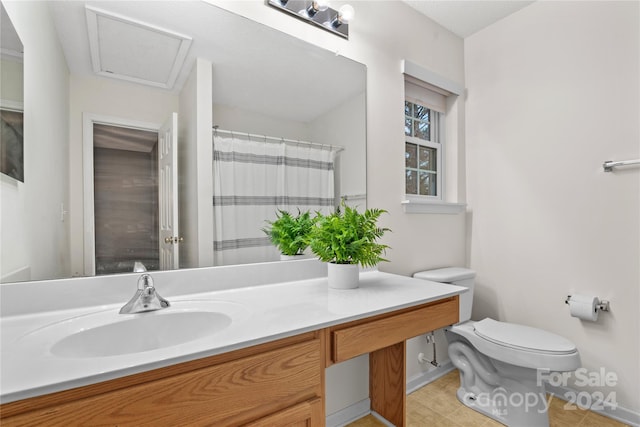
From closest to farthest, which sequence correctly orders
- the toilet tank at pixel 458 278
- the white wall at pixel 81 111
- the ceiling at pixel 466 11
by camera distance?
the white wall at pixel 81 111
the toilet tank at pixel 458 278
the ceiling at pixel 466 11

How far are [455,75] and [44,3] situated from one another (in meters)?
2.33

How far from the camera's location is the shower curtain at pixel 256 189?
4.24 feet

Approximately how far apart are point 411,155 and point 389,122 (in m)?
0.40

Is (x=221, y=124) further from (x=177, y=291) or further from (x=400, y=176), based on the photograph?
(x=400, y=176)

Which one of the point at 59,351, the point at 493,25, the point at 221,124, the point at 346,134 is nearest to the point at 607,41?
the point at 493,25

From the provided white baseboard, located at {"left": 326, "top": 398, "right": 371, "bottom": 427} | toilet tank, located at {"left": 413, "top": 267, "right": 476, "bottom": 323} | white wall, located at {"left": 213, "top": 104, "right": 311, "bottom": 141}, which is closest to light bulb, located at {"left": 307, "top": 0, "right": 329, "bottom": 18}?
white wall, located at {"left": 213, "top": 104, "right": 311, "bottom": 141}

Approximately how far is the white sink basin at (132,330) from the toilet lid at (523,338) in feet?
4.48

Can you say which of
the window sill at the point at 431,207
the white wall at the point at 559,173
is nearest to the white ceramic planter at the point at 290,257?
the window sill at the point at 431,207

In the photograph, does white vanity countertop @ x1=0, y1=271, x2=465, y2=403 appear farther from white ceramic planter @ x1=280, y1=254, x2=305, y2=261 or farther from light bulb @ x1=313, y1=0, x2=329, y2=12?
light bulb @ x1=313, y1=0, x2=329, y2=12

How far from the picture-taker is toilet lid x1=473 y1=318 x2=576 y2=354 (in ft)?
4.72

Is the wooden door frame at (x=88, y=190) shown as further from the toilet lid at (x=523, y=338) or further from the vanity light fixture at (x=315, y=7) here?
the toilet lid at (x=523, y=338)

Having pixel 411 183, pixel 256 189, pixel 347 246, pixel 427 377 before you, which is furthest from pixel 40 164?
pixel 427 377

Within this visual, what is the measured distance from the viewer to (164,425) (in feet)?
2.11

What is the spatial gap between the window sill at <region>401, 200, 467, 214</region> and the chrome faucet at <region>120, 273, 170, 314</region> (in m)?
1.42
